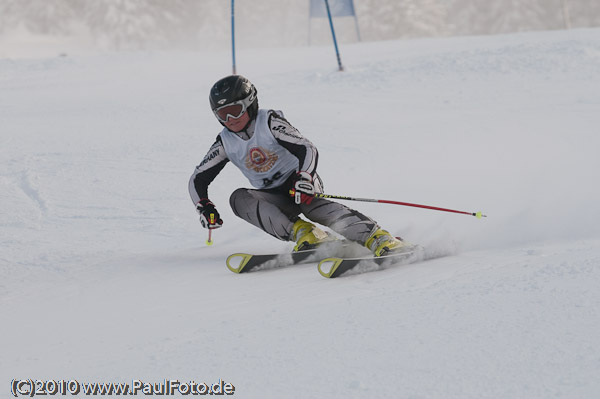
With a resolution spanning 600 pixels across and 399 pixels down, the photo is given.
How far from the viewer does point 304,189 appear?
4164 millimetres

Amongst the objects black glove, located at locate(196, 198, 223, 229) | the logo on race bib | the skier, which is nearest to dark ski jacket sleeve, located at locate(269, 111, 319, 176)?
the skier

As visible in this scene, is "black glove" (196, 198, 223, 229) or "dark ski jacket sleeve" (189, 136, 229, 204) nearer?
"black glove" (196, 198, 223, 229)

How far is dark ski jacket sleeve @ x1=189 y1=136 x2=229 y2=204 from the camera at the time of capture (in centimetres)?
469

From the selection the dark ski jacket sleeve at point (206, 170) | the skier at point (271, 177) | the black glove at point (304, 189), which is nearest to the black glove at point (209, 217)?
the skier at point (271, 177)

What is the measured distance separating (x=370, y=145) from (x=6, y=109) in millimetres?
5635

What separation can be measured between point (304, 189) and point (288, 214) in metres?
0.43

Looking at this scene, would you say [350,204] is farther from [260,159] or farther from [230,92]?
[230,92]

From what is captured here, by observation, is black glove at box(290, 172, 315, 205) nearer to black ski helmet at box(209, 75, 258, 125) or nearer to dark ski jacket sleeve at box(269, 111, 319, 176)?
dark ski jacket sleeve at box(269, 111, 319, 176)

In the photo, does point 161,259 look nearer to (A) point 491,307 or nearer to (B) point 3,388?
(B) point 3,388

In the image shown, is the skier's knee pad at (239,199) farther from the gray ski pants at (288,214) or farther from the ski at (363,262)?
the ski at (363,262)

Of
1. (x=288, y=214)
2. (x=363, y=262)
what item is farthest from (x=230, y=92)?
(x=363, y=262)

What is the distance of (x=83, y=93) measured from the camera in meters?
11.2

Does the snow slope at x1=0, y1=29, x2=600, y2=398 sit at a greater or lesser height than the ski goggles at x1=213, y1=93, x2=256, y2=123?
lesser

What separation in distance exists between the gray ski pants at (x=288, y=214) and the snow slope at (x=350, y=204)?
34 cm
